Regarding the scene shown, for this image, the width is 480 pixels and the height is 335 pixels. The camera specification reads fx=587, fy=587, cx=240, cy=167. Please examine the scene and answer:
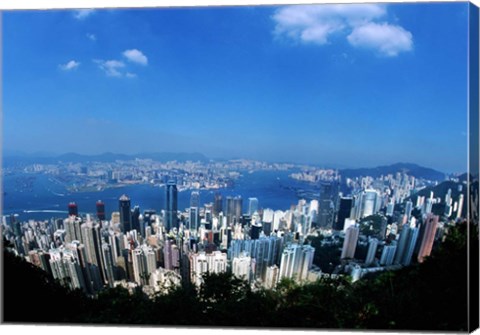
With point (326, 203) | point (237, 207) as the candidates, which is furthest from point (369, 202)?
point (237, 207)

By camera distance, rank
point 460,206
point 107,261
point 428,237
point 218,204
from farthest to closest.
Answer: point 107,261 → point 218,204 → point 428,237 → point 460,206

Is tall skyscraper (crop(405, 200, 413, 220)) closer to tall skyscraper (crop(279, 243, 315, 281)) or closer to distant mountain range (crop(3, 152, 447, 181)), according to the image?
distant mountain range (crop(3, 152, 447, 181))

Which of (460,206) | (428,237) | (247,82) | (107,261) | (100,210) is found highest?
(247,82)

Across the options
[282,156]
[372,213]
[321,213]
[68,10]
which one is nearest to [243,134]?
Result: [282,156]

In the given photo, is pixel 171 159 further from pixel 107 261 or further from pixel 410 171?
pixel 410 171

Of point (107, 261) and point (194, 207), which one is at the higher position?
point (194, 207)

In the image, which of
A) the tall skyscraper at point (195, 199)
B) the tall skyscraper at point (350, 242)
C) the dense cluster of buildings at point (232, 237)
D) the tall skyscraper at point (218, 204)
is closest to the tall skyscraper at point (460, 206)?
the dense cluster of buildings at point (232, 237)

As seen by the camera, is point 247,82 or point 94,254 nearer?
point 247,82
